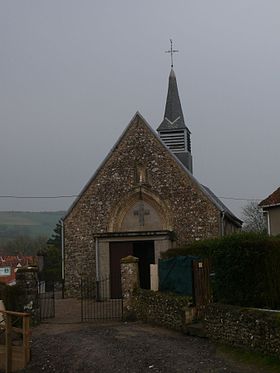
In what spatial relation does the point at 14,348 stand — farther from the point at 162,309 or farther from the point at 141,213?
the point at 141,213

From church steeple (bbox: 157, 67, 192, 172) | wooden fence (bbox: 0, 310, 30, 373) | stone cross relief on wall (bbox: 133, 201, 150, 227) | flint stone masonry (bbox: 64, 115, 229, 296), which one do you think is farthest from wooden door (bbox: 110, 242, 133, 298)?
wooden fence (bbox: 0, 310, 30, 373)

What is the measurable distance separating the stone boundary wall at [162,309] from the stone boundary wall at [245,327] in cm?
145

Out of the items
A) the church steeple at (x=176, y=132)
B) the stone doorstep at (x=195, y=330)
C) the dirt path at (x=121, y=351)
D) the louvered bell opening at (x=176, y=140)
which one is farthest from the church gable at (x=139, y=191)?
the stone doorstep at (x=195, y=330)

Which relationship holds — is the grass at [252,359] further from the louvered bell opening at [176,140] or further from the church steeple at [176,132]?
the louvered bell opening at [176,140]

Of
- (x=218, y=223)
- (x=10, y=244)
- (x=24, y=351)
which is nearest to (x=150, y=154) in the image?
(x=218, y=223)

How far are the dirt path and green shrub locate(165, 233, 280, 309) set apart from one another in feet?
6.44

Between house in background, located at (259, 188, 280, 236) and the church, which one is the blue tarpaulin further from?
house in background, located at (259, 188, 280, 236)

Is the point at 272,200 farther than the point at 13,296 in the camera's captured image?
Yes

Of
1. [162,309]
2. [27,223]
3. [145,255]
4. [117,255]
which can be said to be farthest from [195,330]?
[27,223]

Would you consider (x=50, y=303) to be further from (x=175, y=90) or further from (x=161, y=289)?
(x=175, y=90)

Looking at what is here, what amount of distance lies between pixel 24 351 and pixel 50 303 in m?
10.1

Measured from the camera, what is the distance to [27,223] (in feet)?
411

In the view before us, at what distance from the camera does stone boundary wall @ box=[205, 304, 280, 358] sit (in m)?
12.0

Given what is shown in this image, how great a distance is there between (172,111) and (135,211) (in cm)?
1057
